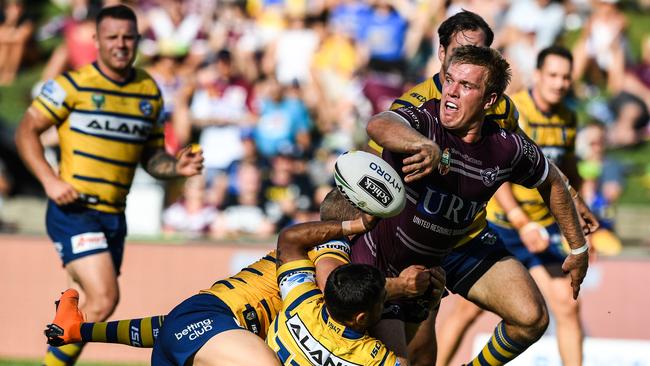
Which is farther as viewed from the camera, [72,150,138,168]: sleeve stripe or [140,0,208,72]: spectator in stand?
[140,0,208,72]: spectator in stand

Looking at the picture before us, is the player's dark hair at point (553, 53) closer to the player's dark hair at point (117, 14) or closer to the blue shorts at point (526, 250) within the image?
the blue shorts at point (526, 250)

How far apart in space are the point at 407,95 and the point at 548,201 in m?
1.09

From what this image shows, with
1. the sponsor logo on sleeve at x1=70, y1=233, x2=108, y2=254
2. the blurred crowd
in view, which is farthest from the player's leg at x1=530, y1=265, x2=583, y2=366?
the blurred crowd

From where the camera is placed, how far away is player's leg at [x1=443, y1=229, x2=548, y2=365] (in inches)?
269

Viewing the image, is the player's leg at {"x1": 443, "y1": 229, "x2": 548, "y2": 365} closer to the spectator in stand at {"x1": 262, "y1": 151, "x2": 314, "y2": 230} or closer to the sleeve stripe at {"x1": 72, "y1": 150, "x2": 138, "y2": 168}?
the sleeve stripe at {"x1": 72, "y1": 150, "x2": 138, "y2": 168}

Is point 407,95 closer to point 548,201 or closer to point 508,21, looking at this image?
point 548,201

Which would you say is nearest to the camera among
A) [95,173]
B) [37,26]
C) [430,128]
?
[430,128]

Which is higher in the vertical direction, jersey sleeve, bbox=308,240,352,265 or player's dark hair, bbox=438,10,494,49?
player's dark hair, bbox=438,10,494,49

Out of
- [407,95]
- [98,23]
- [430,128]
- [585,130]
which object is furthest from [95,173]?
[585,130]

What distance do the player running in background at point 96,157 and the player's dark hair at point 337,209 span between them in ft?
5.72

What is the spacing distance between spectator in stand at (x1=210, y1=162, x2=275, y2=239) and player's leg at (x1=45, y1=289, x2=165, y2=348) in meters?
5.33

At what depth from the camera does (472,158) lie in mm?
6098

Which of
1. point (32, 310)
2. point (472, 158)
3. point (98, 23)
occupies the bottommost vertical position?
point (32, 310)

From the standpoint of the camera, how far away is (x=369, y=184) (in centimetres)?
545
